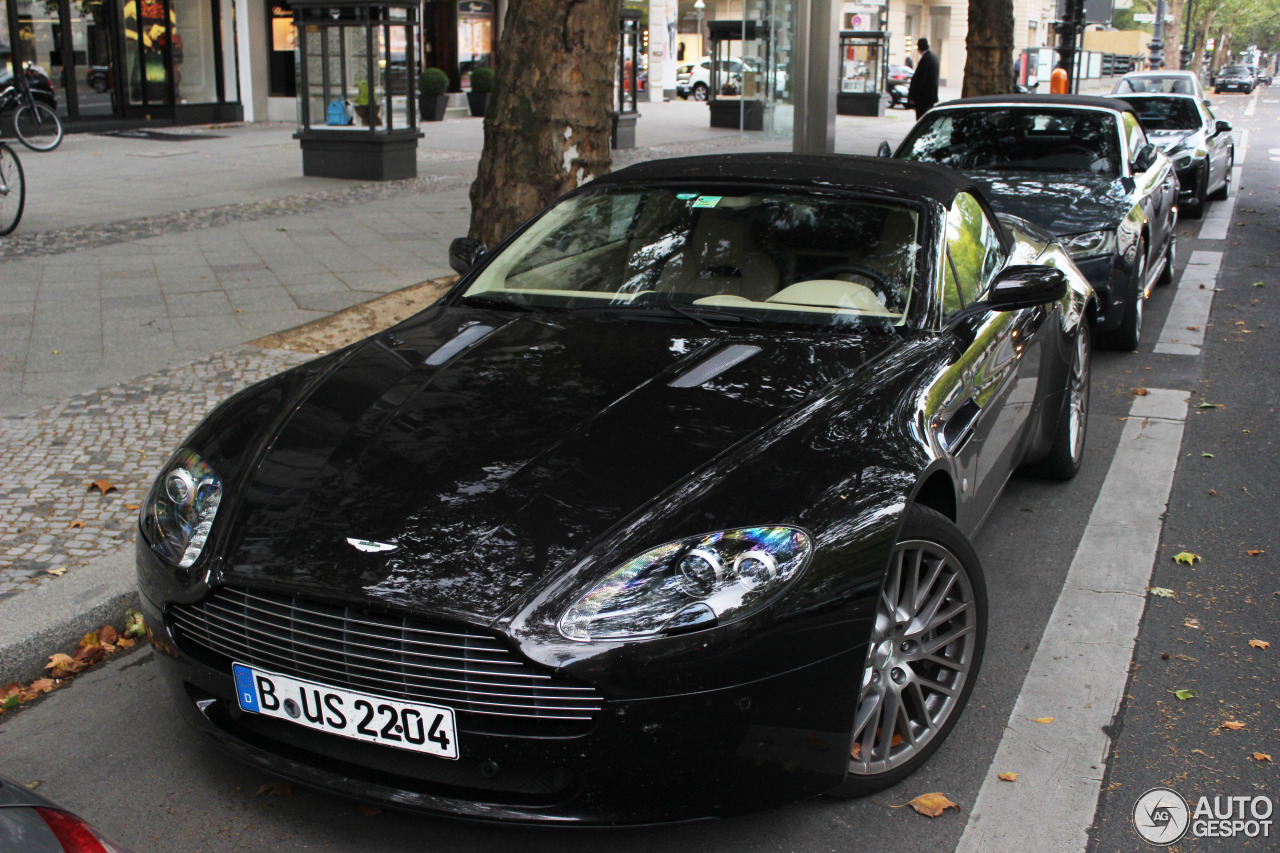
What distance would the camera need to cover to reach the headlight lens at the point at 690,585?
7.99ft

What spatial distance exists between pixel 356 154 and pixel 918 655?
13.4 m

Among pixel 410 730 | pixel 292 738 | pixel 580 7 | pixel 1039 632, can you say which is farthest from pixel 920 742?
pixel 580 7

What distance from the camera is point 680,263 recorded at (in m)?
4.05

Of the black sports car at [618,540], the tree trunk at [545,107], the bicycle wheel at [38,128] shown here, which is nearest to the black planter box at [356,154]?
the bicycle wheel at [38,128]

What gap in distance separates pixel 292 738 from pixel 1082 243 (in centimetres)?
590

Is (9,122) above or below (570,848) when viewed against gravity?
above

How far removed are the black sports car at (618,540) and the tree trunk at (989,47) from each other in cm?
1591

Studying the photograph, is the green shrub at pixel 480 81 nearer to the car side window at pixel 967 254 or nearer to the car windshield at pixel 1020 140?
the car windshield at pixel 1020 140

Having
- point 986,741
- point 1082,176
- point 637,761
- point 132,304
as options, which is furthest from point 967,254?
point 132,304

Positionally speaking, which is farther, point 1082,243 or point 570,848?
point 1082,243

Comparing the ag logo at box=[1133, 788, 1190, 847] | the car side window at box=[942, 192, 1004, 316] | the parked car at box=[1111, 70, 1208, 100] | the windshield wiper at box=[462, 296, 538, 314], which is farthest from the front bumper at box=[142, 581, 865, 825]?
the parked car at box=[1111, 70, 1208, 100]

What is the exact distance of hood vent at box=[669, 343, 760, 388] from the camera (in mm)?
3301

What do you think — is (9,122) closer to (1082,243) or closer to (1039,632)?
(1082,243)

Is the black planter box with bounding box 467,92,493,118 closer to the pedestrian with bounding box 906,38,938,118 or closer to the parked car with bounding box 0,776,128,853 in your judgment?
the pedestrian with bounding box 906,38,938,118
